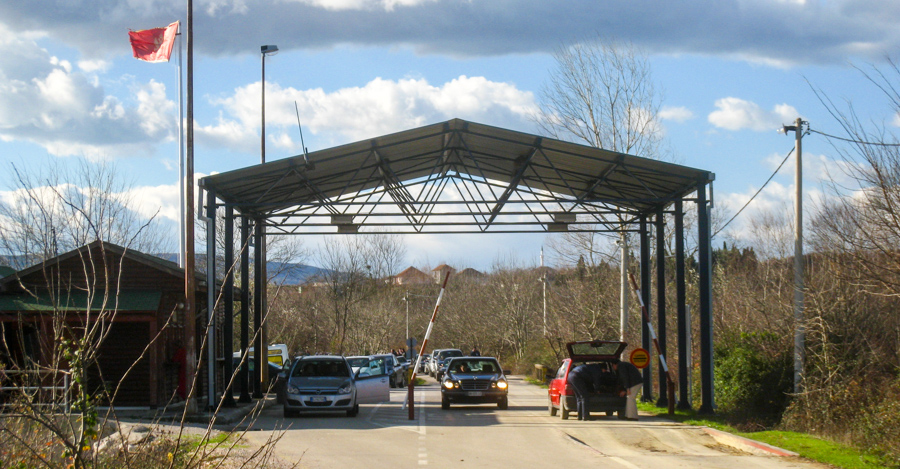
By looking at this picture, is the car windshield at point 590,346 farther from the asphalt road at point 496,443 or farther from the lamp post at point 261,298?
the lamp post at point 261,298

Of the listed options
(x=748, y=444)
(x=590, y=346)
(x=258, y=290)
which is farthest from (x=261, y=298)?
(x=748, y=444)

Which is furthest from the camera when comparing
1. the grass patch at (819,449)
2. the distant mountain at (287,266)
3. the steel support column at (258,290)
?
the distant mountain at (287,266)

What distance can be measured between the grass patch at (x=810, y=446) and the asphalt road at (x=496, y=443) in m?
Result: 0.48

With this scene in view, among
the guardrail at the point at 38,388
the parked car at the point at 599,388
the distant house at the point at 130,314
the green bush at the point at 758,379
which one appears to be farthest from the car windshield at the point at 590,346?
the guardrail at the point at 38,388

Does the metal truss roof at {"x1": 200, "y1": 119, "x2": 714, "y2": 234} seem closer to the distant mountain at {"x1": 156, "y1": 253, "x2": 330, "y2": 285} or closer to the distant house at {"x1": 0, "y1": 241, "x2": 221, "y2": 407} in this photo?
the distant house at {"x1": 0, "y1": 241, "x2": 221, "y2": 407}

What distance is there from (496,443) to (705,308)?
727 centimetres

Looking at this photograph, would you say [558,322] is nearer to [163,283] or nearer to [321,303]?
[321,303]

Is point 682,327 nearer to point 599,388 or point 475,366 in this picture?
point 599,388

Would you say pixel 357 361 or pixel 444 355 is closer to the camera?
pixel 357 361

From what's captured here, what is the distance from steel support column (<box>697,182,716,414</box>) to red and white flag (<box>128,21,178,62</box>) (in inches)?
552

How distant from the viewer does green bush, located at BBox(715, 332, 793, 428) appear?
18078 millimetres

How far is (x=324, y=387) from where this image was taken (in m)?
20.7

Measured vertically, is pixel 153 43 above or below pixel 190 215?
above

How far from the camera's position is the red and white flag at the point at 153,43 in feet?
68.9
